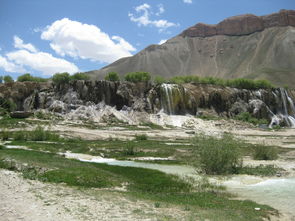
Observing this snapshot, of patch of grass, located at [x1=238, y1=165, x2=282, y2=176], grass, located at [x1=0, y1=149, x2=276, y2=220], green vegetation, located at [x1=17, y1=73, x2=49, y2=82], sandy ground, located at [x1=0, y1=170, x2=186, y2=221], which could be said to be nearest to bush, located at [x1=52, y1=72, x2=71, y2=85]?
green vegetation, located at [x1=17, y1=73, x2=49, y2=82]

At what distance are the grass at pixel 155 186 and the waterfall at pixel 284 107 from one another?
102 metres

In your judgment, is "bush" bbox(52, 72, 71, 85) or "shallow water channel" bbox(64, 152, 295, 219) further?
"bush" bbox(52, 72, 71, 85)

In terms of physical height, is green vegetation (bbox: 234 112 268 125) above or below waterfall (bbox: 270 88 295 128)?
below

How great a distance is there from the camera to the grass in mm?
13812

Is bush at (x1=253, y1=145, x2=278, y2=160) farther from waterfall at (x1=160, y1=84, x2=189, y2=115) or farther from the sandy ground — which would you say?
waterfall at (x1=160, y1=84, x2=189, y2=115)

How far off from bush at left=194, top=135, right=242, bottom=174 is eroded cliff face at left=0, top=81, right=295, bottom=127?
6513 centimetres

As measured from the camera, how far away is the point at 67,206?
12383mm

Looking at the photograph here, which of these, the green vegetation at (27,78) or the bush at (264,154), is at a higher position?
the green vegetation at (27,78)

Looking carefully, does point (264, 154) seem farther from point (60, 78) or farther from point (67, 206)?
point (60, 78)

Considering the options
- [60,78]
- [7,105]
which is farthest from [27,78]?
[7,105]

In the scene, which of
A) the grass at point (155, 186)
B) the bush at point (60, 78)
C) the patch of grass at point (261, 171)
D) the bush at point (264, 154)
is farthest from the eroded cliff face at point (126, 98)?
the patch of grass at point (261, 171)

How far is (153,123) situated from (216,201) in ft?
226

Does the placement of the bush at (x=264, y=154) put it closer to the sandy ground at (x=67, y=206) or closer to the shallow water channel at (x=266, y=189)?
the shallow water channel at (x=266, y=189)

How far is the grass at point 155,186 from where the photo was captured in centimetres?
1381
